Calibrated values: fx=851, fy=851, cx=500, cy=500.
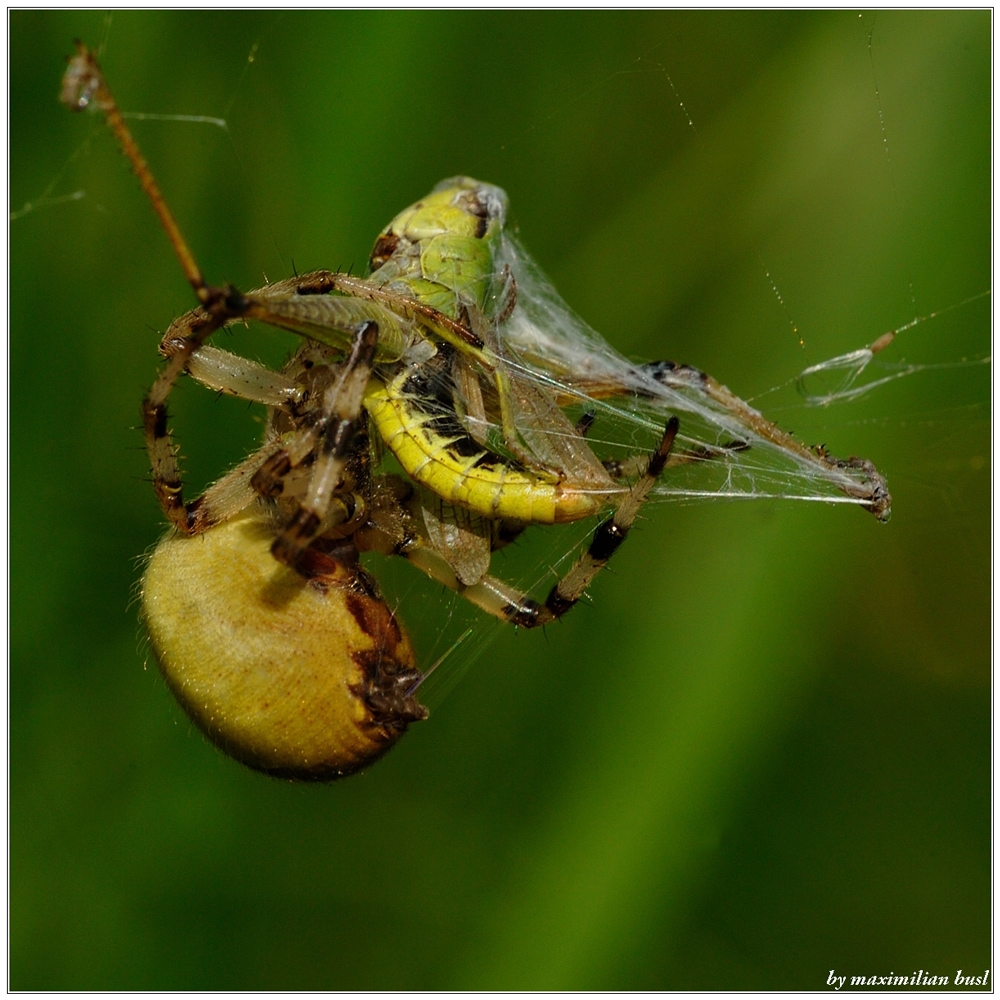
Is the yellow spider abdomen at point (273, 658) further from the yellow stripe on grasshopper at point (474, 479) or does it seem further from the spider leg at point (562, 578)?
the yellow stripe on grasshopper at point (474, 479)

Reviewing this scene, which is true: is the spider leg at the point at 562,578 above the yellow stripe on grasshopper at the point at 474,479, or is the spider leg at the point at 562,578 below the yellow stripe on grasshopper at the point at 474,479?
below

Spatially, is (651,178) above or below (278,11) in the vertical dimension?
below

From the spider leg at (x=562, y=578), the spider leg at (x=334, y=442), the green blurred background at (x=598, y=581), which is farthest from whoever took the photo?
the green blurred background at (x=598, y=581)

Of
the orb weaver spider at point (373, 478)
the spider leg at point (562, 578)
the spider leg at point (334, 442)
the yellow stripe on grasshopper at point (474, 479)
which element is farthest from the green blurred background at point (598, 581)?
the spider leg at point (334, 442)

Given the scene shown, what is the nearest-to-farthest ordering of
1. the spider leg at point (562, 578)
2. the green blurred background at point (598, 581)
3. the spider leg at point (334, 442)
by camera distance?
1. the spider leg at point (334, 442)
2. the spider leg at point (562, 578)
3. the green blurred background at point (598, 581)

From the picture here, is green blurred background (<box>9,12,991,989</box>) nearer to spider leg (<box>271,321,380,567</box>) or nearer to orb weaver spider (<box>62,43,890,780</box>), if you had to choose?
orb weaver spider (<box>62,43,890,780</box>)

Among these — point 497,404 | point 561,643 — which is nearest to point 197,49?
point 497,404

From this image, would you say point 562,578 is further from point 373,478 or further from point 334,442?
point 334,442

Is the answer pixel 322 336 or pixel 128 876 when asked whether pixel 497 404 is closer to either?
pixel 322 336
